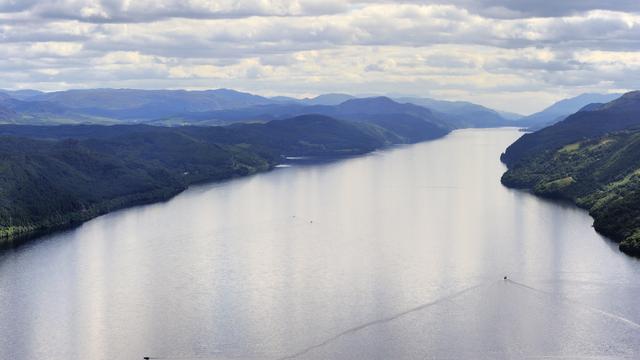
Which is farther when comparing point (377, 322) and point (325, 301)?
point (325, 301)

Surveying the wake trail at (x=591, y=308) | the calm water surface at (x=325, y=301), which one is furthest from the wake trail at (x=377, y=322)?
the wake trail at (x=591, y=308)

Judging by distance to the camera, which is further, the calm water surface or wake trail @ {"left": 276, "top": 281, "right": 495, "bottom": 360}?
the calm water surface

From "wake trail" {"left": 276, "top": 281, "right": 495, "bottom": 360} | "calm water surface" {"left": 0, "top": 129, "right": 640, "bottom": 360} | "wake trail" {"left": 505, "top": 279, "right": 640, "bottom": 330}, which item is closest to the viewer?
"wake trail" {"left": 276, "top": 281, "right": 495, "bottom": 360}

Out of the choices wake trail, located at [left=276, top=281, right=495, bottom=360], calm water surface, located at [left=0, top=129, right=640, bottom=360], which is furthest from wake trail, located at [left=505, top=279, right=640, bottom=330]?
wake trail, located at [left=276, top=281, right=495, bottom=360]

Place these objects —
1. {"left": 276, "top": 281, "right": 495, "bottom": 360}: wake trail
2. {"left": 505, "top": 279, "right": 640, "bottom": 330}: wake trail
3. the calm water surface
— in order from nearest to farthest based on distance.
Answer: {"left": 276, "top": 281, "right": 495, "bottom": 360}: wake trail, the calm water surface, {"left": 505, "top": 279, "right": 640, "bottom": 330}: wake trail

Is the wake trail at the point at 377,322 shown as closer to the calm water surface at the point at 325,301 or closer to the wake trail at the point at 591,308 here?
the calm water surface at the point at 325,301

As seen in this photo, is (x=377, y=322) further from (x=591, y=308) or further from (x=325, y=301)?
(x=591, y=308)

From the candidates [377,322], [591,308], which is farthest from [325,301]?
[591,308]

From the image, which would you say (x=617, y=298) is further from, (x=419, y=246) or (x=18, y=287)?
(x=18, y=287)

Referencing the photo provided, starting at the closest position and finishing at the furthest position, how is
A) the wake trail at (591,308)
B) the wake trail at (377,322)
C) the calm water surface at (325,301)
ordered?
the wake trail at (377,322) < the calm water surface at (325,301) < the wake trail at (591,308)

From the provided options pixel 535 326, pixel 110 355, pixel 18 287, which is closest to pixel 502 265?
pixel 535 326

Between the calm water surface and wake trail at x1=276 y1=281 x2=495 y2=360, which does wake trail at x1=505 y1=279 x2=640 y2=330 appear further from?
wake trail at x1=276 y1=281 x2=495 y2=360
